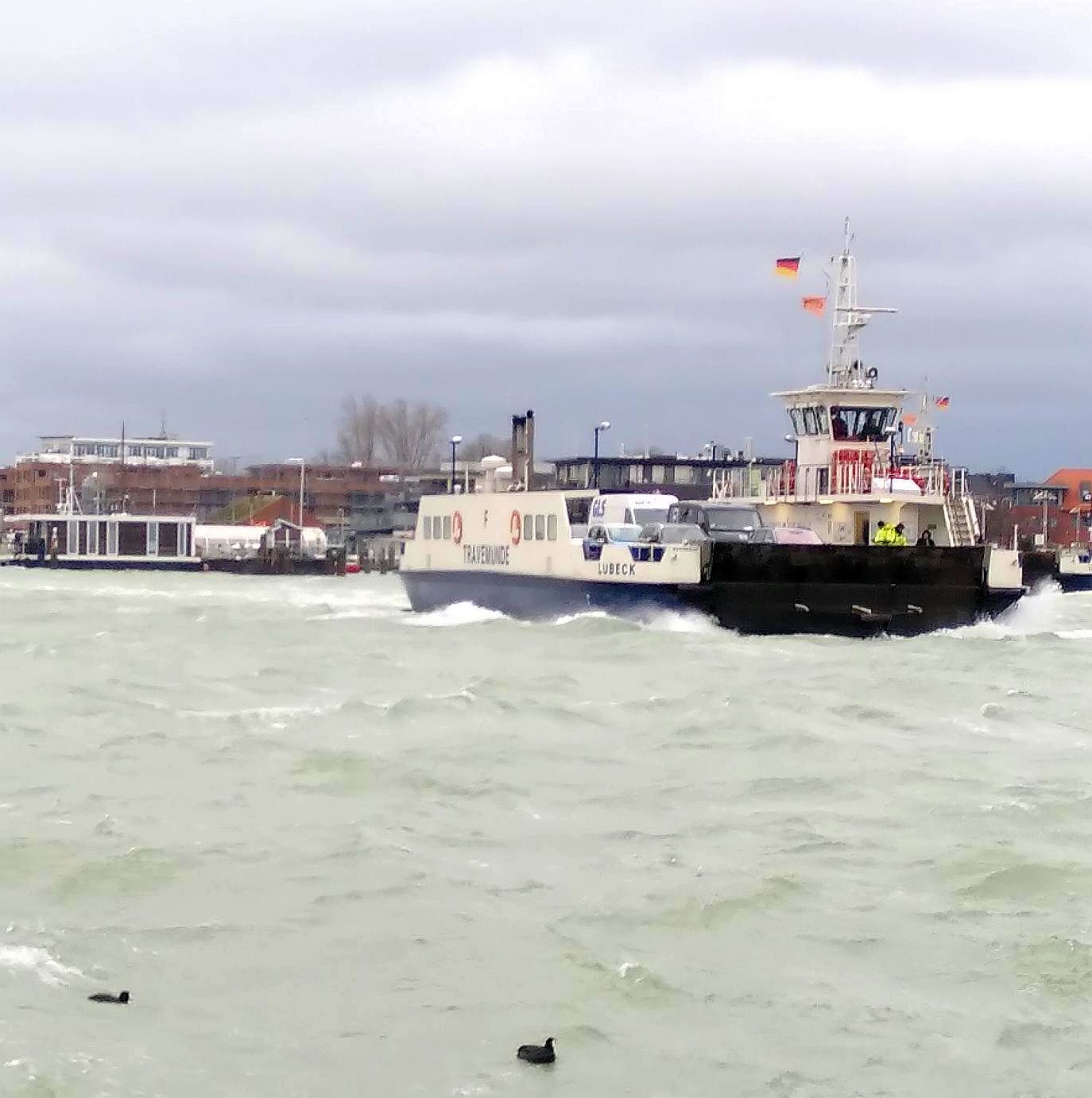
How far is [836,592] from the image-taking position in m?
32.3

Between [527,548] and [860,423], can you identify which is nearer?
[527,548]

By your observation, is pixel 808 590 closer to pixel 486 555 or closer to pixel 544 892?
pixel 486 555

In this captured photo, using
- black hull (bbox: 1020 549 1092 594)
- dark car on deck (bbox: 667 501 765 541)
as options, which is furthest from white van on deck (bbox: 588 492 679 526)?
black hull (bbox: 1020 549 1092 594)

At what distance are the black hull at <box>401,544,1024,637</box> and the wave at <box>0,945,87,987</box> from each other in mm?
22738

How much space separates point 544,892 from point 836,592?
2119 cm

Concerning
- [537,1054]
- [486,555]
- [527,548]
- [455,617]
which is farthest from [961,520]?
[537,1054]

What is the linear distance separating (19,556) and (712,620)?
291 feet

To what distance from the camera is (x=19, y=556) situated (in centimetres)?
11500

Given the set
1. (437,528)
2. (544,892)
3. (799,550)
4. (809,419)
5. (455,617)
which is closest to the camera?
(544,892)

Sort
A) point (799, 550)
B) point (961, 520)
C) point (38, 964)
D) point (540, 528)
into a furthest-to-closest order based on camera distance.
→ point (961, 520)
point (540, 528)
point (799, 550)
point (38, 964)

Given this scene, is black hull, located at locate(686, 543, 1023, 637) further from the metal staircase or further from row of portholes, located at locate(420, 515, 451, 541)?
row of portholes, located at locate(420, 515, 451, 541)

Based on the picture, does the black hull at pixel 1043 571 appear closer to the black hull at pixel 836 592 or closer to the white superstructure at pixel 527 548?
the white superstructure at pixel 527 548

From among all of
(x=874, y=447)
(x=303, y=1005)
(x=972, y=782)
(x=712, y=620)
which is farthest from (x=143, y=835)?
(x=874, y=447)

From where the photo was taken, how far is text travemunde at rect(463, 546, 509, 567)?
40562mm
